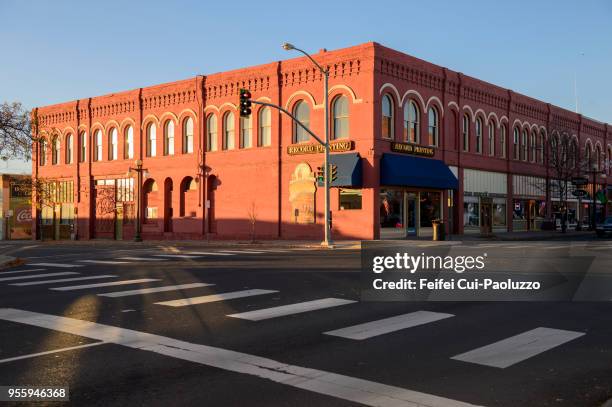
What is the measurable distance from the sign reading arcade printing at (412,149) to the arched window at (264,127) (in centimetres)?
851

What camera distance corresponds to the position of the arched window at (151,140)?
45688 millimetres

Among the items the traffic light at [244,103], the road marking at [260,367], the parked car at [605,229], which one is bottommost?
the road marking at [260,367]

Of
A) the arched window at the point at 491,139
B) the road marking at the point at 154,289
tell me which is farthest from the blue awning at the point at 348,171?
the road marking at the point at 154,289

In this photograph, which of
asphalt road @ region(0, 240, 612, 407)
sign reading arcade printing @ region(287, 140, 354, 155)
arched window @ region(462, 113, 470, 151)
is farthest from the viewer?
arched window @ region(462, 113, 470, 151)

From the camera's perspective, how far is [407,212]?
1431 inches

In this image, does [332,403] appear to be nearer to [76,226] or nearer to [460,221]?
[460,221]

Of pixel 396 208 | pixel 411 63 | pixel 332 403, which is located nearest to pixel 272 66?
pixel 411 63

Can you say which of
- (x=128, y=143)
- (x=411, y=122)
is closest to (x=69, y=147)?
(x=128, y=143)

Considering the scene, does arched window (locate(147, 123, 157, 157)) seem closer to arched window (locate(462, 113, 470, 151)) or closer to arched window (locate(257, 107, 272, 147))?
arched window (locate(257, 107, 272, 147))

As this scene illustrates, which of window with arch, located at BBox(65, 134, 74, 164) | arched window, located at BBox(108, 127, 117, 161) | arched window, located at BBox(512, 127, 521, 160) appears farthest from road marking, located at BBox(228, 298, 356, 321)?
window with arch, located at BBox(65, 134, 74, 164)

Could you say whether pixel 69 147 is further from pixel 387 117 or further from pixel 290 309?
pixel 290 309

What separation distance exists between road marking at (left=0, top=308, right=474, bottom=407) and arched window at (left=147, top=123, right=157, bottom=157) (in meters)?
37.6

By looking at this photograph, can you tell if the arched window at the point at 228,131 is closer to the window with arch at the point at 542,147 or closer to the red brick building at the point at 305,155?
the red brick building at the point at 305,155

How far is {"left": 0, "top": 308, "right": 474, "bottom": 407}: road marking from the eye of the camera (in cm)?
546
